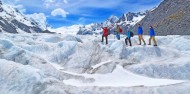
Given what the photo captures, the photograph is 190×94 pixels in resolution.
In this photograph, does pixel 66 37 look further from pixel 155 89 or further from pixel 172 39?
pixel 155 89

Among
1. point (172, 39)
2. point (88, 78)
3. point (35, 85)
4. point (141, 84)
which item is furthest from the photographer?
point (172, 39)

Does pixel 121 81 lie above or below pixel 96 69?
below

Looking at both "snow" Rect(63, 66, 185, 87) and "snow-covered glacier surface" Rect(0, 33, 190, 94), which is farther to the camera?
"snow" Rect(63, 66, 185, 87)

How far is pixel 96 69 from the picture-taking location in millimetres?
27484

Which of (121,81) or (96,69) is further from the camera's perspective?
(96,69)

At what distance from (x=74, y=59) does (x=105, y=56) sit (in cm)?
287

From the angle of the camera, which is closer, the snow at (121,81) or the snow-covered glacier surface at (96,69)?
the snow-covered glacier surface at (96,69)

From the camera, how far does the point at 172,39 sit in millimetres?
36375

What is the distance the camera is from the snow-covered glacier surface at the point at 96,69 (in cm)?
2198

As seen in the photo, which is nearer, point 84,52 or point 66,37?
point 84,52

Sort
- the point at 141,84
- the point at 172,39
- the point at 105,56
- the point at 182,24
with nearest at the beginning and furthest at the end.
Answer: the point at 141,84, the point at 105,56, the point at 172,39, the point at 182,24

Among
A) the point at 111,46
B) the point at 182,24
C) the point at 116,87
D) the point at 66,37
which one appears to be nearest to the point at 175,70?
the point at 116,87

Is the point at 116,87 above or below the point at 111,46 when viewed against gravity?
below

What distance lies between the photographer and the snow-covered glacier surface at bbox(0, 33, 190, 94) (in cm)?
2198
